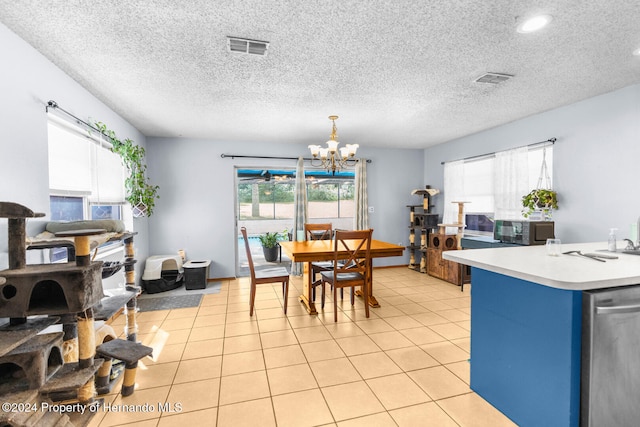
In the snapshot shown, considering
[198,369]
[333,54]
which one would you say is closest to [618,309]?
[333,54]

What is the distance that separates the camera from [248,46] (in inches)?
82.7

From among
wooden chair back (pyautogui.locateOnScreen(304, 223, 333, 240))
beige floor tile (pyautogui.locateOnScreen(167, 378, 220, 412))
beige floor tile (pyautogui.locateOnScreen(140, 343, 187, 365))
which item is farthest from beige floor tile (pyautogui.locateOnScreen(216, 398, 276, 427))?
wooden chair back (pyautogui.locateOnScreen(304, 223, 333, 240))

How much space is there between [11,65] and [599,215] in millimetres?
5268

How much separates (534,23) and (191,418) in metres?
3.24

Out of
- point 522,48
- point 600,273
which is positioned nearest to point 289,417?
point 600,273

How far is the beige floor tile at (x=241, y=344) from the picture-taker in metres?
2.59

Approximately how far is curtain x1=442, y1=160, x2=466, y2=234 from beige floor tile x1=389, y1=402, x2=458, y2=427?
3948 millimetres

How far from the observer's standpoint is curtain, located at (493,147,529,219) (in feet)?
12.9

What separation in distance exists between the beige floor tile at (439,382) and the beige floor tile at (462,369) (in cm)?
4

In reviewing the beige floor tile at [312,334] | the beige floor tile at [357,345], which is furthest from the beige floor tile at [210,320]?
the beige floor tile at [357,345]

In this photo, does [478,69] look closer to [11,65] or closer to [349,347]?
[349,347]

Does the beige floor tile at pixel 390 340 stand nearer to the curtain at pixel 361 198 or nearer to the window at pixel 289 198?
the curtain at pixel 361 198

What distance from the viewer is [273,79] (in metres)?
2.66

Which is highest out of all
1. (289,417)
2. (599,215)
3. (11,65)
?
(11,65)
